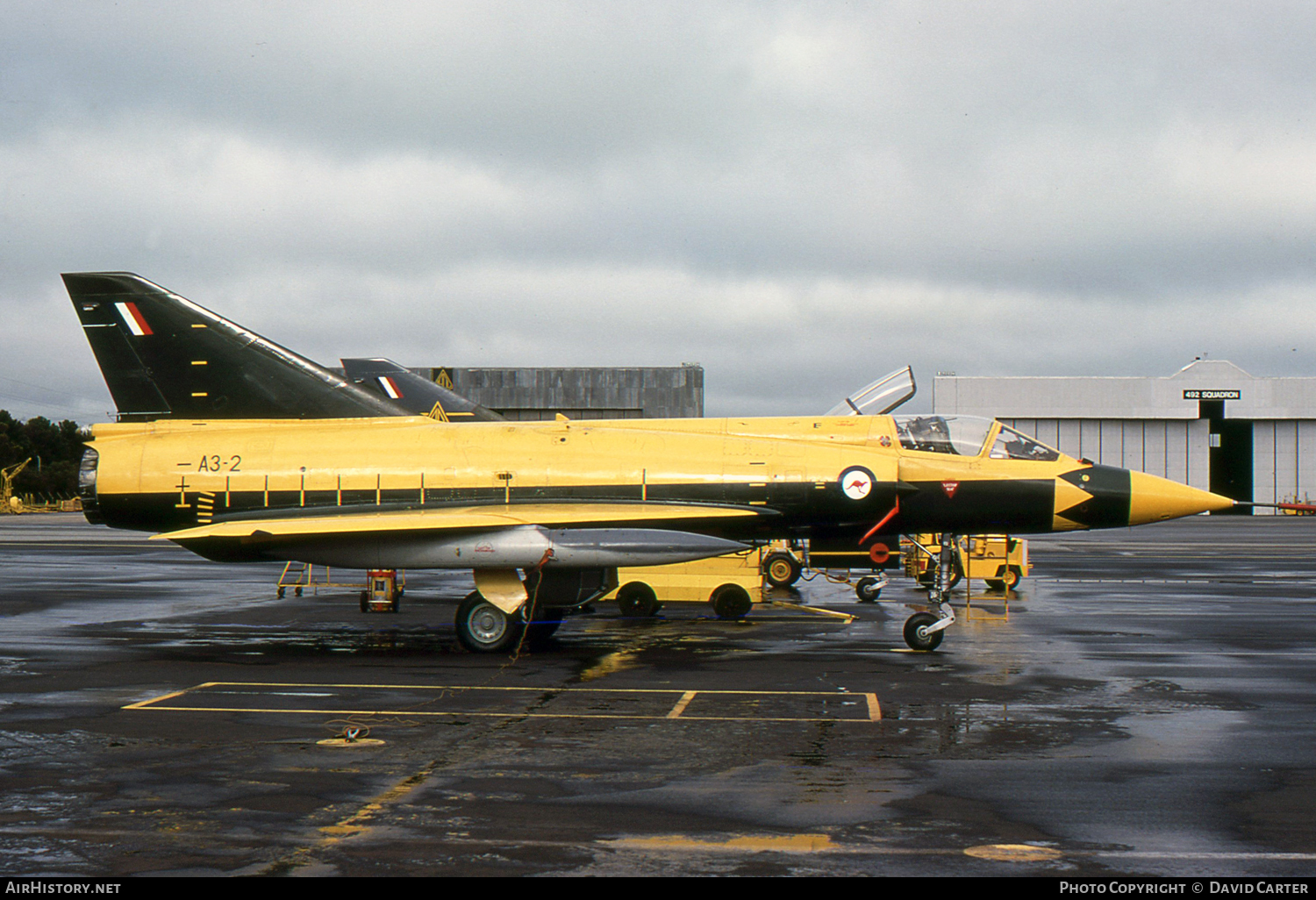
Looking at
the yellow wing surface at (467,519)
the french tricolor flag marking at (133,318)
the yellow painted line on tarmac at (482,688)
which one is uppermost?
the french tricolor flag marking at (133,318)

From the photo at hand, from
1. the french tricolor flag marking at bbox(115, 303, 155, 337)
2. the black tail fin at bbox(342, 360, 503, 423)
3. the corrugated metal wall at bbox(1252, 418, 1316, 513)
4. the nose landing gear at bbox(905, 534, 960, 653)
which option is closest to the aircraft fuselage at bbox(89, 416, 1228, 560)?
the nose landing gear at bbox(905, 534, 960, 653)

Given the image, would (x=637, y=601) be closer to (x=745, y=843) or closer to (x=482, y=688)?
(x=482, y=688)

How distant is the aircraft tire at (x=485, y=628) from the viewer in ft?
47.2

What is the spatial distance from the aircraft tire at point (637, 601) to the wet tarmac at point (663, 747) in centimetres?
102

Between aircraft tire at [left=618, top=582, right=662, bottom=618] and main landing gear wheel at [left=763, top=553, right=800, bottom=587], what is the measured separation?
382 cm

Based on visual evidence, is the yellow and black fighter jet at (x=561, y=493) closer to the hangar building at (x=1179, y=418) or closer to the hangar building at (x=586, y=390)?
the hangar building at (x=586, y=390)

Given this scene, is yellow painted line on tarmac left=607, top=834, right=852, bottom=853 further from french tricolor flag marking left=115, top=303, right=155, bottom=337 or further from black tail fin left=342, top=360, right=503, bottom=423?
black tail fin left=342, top=360, right=503, bottom=423

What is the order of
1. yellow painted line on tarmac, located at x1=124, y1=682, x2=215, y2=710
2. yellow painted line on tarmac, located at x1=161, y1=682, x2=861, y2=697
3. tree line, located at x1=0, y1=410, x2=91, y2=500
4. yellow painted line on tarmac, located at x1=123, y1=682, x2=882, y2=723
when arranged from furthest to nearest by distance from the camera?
tree line, located at x1=0, y1=410, x2=91, y2=500 → yellow painted line on tarmac, located at x1=161, y1=682, x2=861, y2=697 → yellow painted line on tarmac, located at x1=124, y1=682, x2=215, y2=710 → yellow painted line on tarmac, located at x1=123, y1=682, x2=882, y2=723

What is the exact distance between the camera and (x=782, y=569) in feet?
72.0

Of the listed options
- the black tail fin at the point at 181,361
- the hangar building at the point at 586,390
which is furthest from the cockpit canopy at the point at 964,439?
the hangar building at the point at 586,390

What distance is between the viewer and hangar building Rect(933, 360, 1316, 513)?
76062mm

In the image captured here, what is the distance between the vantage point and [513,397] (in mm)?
69188

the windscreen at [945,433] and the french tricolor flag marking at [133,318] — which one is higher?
the french tricolor flag marking at [133,318]
